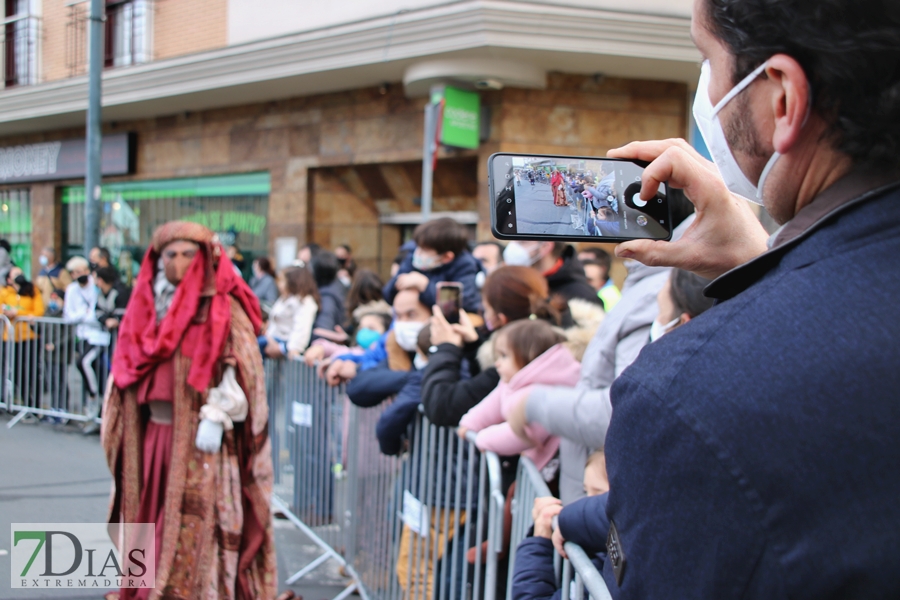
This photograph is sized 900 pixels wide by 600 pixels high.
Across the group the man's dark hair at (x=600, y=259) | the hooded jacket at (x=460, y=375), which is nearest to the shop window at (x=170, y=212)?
the man's dark hair at (x=600, y=259)

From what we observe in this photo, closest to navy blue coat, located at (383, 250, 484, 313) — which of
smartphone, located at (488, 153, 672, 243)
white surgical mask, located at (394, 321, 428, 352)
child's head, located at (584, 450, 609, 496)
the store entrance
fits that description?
white surgical mask, located at (394, 321, 428, 352)

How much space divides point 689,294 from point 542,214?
1.07m

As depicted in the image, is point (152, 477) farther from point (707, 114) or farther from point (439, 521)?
point (707, 114)

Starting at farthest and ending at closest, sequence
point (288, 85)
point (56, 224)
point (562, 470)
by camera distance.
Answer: point (56, 224)
point (288, 85)
point (562, 470)

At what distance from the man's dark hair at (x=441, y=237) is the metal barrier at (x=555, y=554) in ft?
6.91

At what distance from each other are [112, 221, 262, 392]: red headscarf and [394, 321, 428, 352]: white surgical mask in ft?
2.86

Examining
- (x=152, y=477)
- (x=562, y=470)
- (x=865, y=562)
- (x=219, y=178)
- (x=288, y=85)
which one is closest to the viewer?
(x=865, y=562)

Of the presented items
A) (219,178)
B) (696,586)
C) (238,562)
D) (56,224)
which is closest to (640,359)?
(696,586)

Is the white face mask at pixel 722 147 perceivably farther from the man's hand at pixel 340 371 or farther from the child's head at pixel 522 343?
the man's hand at pixel 340 371

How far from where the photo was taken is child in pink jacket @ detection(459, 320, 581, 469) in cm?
279

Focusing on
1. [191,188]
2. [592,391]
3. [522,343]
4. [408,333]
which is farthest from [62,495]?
[191,188]

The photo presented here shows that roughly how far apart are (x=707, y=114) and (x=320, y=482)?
418 centimetres

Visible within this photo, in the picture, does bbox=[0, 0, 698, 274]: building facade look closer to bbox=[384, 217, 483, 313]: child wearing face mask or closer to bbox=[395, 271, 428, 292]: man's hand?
bbox=[384, 217, 483, 313]: child wearing face mask

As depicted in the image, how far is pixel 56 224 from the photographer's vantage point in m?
16.7
